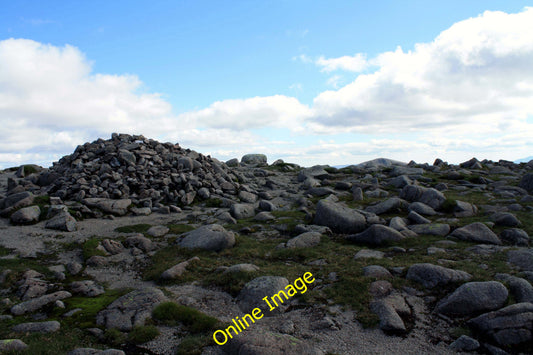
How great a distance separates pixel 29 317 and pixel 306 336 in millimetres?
8584

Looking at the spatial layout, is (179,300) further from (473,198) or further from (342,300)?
(473,198)

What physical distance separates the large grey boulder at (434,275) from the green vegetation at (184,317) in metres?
6.74

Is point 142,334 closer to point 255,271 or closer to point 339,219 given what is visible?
point 255,271

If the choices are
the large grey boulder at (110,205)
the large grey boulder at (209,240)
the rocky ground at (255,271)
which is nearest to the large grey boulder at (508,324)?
the rocky ground at (255,271)

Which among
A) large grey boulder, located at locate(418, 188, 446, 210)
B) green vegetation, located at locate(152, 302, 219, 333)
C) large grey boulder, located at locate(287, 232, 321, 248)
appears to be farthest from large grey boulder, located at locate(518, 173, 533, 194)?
green vegetation, located at locate(152, 302, 219, 333)

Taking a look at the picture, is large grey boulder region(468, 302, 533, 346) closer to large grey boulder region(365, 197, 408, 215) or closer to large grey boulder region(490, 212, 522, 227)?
large grey boulder region(490, 212, 522, 227)

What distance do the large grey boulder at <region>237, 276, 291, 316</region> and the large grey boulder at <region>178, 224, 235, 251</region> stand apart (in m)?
4.75

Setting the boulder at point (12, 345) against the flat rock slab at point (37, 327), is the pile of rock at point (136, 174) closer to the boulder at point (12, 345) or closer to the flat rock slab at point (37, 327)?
the flat rock slab at point (37, 327)

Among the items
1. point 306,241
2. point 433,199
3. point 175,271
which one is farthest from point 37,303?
point 433,199

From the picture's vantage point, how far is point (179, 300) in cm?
1059

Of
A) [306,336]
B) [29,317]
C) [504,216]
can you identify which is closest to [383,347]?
[306,336]

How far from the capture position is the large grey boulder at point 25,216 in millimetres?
19188

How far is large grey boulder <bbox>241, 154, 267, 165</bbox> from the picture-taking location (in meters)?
58.8

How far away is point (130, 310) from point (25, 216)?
46.6 ft
